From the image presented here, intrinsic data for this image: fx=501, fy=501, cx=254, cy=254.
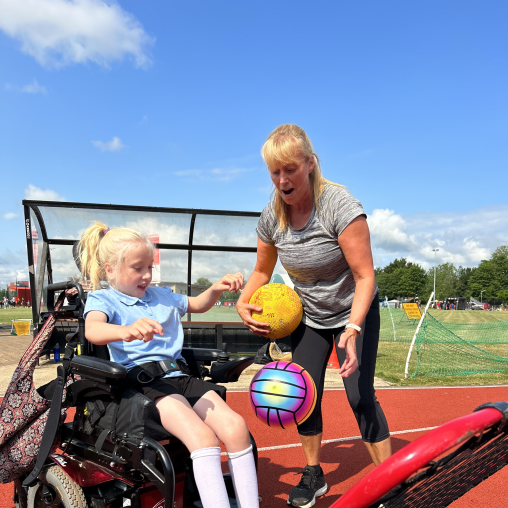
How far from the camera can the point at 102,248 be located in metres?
2.79

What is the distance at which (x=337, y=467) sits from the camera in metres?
4.01

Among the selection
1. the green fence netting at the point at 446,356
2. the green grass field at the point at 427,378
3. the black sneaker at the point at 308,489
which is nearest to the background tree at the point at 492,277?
the green fence netting at the point at 446,356

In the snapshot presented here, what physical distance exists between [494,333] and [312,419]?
18208 millimetres

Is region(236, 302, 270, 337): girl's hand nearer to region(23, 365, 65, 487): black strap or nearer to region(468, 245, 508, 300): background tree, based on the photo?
region(23, 365, 65, 487): black strap

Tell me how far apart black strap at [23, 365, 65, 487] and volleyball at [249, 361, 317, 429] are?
3.21ft

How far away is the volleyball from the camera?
2.61 m

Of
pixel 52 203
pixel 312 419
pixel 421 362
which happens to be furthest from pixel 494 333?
pixel 312 419

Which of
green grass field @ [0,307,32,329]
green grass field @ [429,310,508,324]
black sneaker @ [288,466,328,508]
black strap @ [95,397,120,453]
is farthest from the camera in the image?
green grass field @ [429,310,508,324]

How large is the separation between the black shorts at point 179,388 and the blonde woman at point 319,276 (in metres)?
0.47

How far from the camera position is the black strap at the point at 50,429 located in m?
2.44

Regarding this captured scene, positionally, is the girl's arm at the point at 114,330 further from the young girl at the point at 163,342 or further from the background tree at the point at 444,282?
the background tree at the point at 444,282

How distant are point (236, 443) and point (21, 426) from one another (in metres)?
1.21

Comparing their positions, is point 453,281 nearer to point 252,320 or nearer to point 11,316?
point 11,316

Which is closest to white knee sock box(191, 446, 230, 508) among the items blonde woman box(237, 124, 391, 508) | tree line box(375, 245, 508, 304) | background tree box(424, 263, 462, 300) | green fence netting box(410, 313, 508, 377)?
blonde woman box(237, 124, 391, 508)
